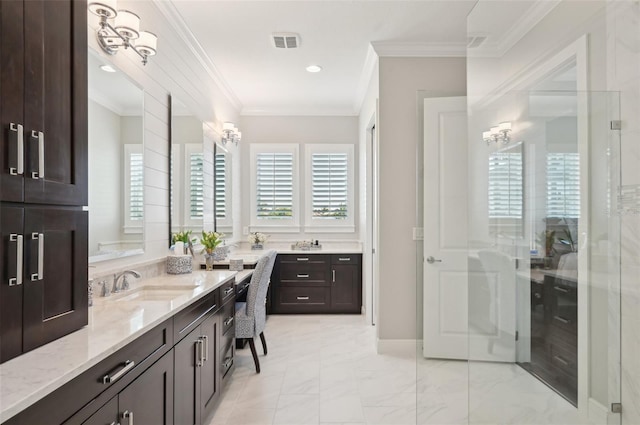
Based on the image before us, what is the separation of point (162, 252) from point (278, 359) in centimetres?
142

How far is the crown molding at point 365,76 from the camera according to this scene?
3.77 m

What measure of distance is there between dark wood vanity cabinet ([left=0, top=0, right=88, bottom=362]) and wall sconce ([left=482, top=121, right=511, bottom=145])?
2087 millimetres

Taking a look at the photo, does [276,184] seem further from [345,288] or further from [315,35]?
[315,35]

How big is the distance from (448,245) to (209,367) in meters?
2.05

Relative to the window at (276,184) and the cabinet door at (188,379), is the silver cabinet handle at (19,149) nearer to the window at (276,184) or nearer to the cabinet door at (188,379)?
the cabinet door at (188,379)

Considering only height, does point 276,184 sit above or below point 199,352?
above

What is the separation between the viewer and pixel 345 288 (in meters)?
5.08

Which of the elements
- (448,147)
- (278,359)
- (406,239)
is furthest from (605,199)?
(278,359)

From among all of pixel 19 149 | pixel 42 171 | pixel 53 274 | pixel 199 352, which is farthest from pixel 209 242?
pixel 19 149

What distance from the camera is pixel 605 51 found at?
1844mm

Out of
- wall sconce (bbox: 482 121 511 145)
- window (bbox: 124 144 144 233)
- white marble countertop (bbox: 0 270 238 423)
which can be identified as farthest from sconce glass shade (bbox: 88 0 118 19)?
wall sconce (bbox: 482 121 511 145)

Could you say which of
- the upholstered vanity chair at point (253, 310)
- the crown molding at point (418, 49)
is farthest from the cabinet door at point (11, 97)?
the crown molding at point (418, 49)

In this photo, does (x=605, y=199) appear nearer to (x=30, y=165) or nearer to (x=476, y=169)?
(x=476, y=169)

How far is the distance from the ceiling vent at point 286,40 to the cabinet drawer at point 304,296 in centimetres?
296
